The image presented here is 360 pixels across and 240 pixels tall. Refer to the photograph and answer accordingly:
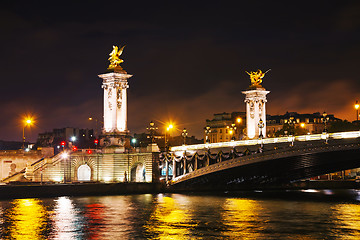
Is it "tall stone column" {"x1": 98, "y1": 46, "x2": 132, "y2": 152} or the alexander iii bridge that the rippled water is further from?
"tall stone column" {"x1": 98, "y1": 46, "x2": 132, "y2": 152}

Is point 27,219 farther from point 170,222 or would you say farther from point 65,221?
point 170,222

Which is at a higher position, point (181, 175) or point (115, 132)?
point (115, 132)

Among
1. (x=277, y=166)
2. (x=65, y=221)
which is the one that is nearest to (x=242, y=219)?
(x=65, y=221)

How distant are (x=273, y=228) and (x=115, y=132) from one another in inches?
2349

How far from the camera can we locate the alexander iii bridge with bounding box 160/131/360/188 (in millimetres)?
73188

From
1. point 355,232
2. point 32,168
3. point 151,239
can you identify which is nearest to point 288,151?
point 355,232

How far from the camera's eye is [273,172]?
91812mm

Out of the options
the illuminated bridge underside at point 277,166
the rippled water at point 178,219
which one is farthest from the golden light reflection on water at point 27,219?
the illuminated bridge underside at point 277,166

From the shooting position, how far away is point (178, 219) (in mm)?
54906

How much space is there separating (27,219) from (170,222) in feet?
38.2

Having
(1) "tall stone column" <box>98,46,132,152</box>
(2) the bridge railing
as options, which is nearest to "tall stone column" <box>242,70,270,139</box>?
(2) the bridge railing

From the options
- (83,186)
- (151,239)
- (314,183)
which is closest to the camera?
(151,239)

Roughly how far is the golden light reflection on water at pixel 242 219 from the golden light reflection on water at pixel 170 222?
3.02 metres

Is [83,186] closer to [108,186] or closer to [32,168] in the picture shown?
[108,186]
